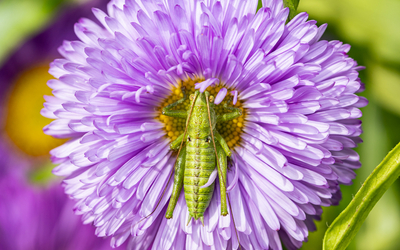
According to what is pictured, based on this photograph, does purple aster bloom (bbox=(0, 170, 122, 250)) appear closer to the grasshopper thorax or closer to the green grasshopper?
the green grasshopper

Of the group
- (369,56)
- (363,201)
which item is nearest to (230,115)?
(363,201)

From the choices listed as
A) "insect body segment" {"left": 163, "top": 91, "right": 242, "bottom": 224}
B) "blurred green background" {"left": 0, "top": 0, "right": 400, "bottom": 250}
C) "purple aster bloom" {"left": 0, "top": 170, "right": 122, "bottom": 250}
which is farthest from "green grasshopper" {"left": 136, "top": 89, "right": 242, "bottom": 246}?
"blurred green background" {"left": 0, "top": 0, "right": 400, "bottom": 250}

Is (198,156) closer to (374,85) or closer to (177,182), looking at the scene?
(177,182)

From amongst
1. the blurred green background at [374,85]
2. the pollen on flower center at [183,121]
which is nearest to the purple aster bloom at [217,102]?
the pollen on flower center at [183,121]

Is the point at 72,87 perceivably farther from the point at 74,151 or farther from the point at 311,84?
the point at 311,84

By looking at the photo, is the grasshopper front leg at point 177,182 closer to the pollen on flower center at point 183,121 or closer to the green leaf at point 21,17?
the pollen on flower center at point 183,121

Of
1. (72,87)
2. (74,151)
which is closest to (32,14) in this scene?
(72,87)
